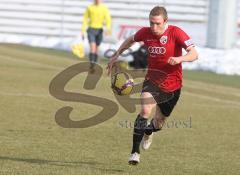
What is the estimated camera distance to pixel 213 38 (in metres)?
30.8

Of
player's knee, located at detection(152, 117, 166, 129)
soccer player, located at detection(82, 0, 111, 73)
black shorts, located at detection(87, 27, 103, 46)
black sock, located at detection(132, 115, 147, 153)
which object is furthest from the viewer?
black shorts, located at detection(87, 27, 103, 46)

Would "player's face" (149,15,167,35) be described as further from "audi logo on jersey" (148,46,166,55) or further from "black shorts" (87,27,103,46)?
"black shorts" (87,27,103,46)

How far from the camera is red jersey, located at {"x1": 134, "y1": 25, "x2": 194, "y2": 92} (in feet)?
36.0

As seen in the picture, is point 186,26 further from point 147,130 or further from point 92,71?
point 147,130

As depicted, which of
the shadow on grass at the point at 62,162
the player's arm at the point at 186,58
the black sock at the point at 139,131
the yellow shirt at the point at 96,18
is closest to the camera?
the player's arm at the point at 186,58

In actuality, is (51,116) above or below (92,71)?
above

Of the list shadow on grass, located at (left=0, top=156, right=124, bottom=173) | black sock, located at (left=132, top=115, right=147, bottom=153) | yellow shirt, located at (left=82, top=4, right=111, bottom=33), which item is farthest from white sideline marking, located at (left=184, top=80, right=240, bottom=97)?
shadow on grass, located at (left=0, top=156, right=124, bottom=173)

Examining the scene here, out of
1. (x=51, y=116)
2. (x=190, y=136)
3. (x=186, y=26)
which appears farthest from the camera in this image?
(x=186, y=26)

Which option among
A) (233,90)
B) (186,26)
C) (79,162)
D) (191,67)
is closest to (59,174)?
(79,162)

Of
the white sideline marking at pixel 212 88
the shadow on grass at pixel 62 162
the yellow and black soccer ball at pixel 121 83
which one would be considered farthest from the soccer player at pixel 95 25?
the shadow on grass at pixel 62 162

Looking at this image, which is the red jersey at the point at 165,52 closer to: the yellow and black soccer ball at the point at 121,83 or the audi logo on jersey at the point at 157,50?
the audi logo on jersey at the point at 157,50

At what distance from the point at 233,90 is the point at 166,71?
11806mm

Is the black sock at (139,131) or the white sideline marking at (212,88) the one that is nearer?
the black sock at (139,131)

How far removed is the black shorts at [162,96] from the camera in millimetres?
11078
